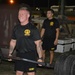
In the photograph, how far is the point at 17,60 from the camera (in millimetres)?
4848

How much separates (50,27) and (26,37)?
3.00m

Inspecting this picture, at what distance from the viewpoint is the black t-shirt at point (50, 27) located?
301 inches

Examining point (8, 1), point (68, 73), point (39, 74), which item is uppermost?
point (8, 1)

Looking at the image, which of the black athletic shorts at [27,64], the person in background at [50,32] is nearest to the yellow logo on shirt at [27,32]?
the black athletic shorts at [27,64]

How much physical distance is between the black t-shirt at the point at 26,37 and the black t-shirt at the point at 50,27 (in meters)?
2.89

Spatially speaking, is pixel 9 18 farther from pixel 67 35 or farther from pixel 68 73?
pixel 67 35

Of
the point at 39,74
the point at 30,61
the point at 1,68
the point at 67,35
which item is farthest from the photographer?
the point at 67,35

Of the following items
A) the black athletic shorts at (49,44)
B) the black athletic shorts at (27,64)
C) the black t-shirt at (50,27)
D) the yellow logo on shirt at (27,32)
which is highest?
the yellow logo on shirt at (27,32)

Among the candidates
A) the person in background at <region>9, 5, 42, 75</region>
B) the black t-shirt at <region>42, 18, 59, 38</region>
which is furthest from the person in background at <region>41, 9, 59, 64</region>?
the person in background at <region>9, 5, 42, 75</region>

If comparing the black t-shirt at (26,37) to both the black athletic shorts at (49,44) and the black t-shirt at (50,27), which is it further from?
the black athletic shorts at (49,44)

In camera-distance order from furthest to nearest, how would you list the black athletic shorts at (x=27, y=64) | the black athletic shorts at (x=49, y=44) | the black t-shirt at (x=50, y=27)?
the black athletic shorts at (x=49, y=44) → the black t-shirt at (x=50, y=27) → the black athletic shorts at (x=27, y=64)

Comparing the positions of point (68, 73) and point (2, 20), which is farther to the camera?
point (2, 20)

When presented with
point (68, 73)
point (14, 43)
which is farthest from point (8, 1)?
point (68, 73)

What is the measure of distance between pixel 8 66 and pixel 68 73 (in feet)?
12.1
